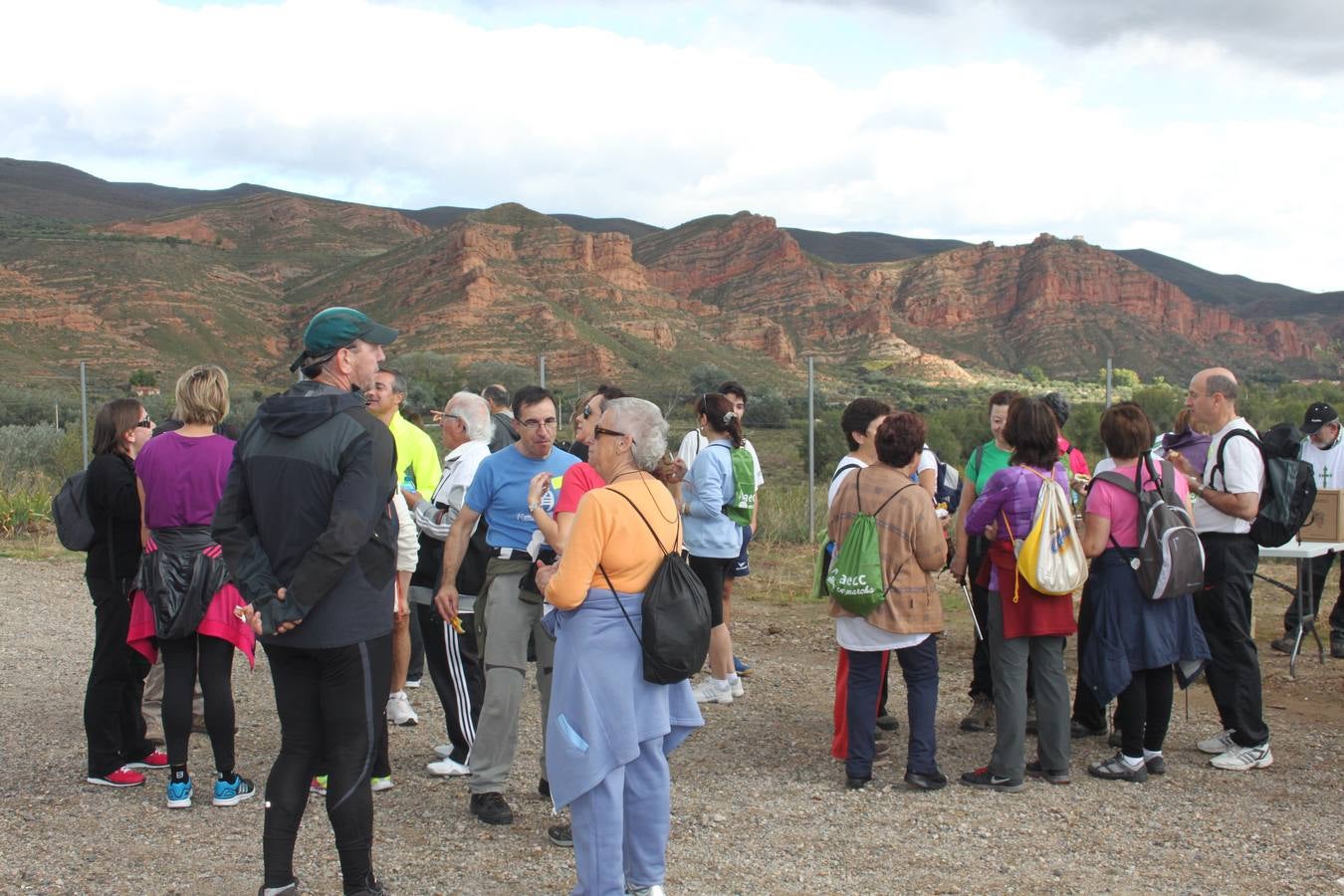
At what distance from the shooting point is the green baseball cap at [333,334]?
12.4 feet

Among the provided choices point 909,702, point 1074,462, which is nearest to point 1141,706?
point 909,702

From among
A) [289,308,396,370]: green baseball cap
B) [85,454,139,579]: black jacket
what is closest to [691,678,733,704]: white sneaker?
[85,454,139,579]: black jacket

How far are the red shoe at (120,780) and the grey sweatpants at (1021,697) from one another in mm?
3990

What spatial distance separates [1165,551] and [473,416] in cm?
339

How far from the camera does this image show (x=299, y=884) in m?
4.23

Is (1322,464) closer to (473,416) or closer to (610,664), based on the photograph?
(473,416)

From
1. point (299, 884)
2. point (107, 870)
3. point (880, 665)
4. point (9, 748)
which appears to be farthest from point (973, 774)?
point (9, 748)

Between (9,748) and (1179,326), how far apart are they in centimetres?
12206

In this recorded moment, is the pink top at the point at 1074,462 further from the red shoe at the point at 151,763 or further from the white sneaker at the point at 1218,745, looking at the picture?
the red shoe at the point at 151,763

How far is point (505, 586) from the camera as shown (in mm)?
4867

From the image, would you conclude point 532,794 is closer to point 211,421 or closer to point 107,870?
point 107,870

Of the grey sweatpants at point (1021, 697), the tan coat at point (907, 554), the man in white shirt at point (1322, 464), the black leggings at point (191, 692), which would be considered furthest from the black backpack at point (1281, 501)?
the black leggings at point (191, 692)

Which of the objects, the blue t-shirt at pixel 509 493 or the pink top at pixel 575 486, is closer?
the pink top at pixel 575 486

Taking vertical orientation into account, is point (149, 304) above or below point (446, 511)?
above
